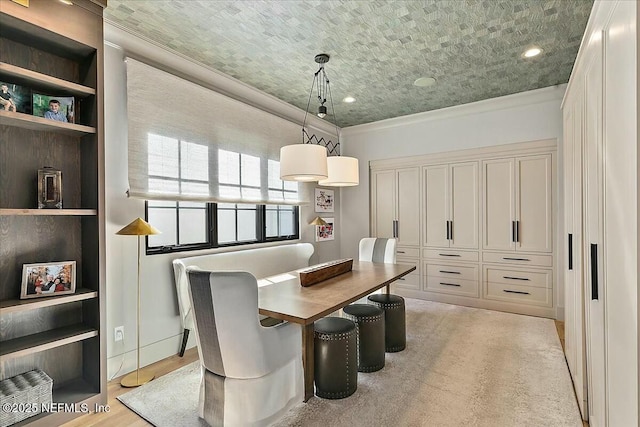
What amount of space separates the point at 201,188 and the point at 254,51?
4.53 ft

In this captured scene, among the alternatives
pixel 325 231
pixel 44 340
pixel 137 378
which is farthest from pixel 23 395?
pixel 325 231

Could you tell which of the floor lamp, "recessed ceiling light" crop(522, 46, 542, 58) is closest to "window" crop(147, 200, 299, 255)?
the floor lamp

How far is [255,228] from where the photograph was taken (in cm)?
400

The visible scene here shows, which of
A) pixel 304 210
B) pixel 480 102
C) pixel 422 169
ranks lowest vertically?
pixel 304 210

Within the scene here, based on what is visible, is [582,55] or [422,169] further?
[422,169]

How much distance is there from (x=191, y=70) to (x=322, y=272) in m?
2.34

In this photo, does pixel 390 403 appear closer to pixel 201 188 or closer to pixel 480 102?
pixel 201 188

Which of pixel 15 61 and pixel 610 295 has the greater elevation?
pixel 15 61

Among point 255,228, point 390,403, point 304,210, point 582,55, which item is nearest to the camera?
point 582,55

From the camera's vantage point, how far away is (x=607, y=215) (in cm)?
134

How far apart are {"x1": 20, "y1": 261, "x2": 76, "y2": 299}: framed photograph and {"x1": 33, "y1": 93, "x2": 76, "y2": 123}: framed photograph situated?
0.81m

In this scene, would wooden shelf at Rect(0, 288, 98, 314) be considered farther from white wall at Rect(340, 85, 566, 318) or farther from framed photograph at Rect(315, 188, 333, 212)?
white wall at Rect(340, 85, 566, 318)

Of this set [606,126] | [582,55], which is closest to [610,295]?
[606,126]

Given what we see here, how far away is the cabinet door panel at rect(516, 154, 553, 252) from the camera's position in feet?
12.8
